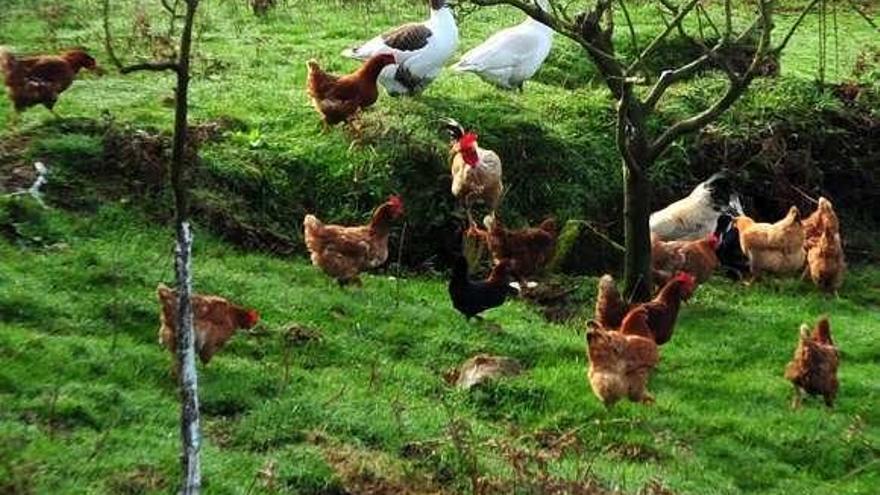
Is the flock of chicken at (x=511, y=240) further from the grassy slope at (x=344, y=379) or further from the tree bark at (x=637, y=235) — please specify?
the tree bark at (x=637, y=235)

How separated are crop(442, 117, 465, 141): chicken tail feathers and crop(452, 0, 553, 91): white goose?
1.49 meters

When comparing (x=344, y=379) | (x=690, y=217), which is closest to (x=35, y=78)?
(x=344, y=379)

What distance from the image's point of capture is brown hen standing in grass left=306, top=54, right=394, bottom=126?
13.7 metres

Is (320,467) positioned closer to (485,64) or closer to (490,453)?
(490,453)

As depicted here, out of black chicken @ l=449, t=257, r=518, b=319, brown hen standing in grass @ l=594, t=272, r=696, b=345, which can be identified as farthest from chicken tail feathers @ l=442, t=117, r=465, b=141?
brown hen standing in grass @ l=594, t=272, r=696, b=345

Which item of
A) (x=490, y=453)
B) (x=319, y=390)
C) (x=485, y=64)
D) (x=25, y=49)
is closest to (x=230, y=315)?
(x=319, y=390)

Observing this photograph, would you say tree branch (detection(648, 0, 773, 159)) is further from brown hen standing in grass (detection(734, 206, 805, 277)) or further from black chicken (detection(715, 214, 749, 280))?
black chicken (detection(715, 214, 749, 280))

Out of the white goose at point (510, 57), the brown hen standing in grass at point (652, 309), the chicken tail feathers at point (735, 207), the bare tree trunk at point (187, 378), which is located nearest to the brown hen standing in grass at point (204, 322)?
the bare tree trunk at point (187, 378)

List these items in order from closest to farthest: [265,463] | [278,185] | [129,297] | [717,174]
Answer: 1. [265,463]
2. [129,297]
3. [278,185]
4. [717,174]

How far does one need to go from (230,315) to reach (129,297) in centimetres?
113

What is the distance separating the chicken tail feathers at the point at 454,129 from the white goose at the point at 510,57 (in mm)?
1485

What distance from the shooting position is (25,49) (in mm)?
16109

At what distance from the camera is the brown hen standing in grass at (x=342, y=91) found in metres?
13.7

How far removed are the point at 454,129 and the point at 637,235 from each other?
2852 mm
